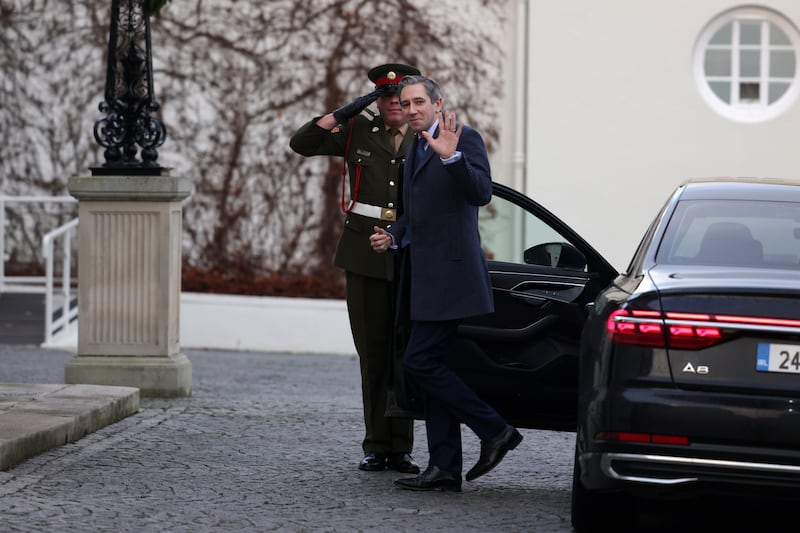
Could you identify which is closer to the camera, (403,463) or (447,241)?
(447,241)

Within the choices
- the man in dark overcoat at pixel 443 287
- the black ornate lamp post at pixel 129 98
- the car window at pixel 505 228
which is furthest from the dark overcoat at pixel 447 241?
the black ornate lamp post at pixel 129 98

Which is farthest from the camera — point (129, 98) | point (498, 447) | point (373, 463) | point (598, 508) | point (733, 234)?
point (129, 98)

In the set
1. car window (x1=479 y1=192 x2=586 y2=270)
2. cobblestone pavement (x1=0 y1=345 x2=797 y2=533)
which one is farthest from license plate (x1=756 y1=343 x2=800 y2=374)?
car window (x1=479 y1=192 x2=586 y2=270)

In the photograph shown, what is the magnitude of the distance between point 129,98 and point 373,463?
13.1 ft

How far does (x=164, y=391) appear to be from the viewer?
9.76 meters

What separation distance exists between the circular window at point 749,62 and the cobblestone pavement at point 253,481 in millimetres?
8657

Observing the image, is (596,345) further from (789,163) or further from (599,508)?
(789,163)

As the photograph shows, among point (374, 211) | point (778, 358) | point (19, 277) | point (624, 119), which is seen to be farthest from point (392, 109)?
point (19, 277)

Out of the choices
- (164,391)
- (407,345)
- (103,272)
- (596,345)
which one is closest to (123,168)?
(103,272)

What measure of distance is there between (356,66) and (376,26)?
1.76 ft

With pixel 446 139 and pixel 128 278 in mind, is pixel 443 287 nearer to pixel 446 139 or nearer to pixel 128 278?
pixel 446 139

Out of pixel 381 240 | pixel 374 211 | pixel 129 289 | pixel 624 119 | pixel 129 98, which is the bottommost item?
pixel 129 289

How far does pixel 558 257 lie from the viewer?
6.71m

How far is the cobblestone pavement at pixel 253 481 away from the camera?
5.73 m
